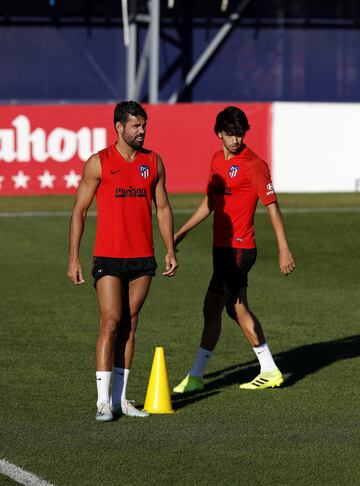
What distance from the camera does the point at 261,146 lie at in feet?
92.3

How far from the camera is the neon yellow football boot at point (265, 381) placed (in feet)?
31.2

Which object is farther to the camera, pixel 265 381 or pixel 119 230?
pixel 265 381

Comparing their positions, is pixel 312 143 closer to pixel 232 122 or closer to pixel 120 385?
pixel 232 122

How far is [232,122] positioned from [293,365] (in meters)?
2.51

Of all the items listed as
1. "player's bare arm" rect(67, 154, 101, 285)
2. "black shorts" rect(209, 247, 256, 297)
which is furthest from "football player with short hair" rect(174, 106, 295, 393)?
"player's bare arm" rect(67, 154, 101, 285)

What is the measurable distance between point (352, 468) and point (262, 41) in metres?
39.7

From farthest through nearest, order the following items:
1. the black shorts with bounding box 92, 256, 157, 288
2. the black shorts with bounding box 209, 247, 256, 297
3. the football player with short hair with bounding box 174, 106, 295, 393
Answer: the black shorts with bounding box 209, 247, 256, 297, the football player with short hair with bounding box 174, 106, 295, 393, the black shorts with bounding box 92, 256, 157, 288

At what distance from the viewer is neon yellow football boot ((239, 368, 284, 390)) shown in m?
9.50

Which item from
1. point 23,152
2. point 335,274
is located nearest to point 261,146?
point 23,152

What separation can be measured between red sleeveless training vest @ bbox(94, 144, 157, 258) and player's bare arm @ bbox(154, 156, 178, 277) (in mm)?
97

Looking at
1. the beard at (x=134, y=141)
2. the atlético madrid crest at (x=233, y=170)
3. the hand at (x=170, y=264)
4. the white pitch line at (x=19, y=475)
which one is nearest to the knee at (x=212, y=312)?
the atlético madrid crest at (x=233, y=170)

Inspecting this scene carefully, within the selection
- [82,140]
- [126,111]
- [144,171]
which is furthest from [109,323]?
[82,140]

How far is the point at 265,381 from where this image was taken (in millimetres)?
9531

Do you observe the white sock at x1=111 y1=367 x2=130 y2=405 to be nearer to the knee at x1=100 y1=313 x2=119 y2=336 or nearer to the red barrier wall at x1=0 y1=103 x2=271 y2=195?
the knee at x1=100 y1=313 x2=119 y2=336
